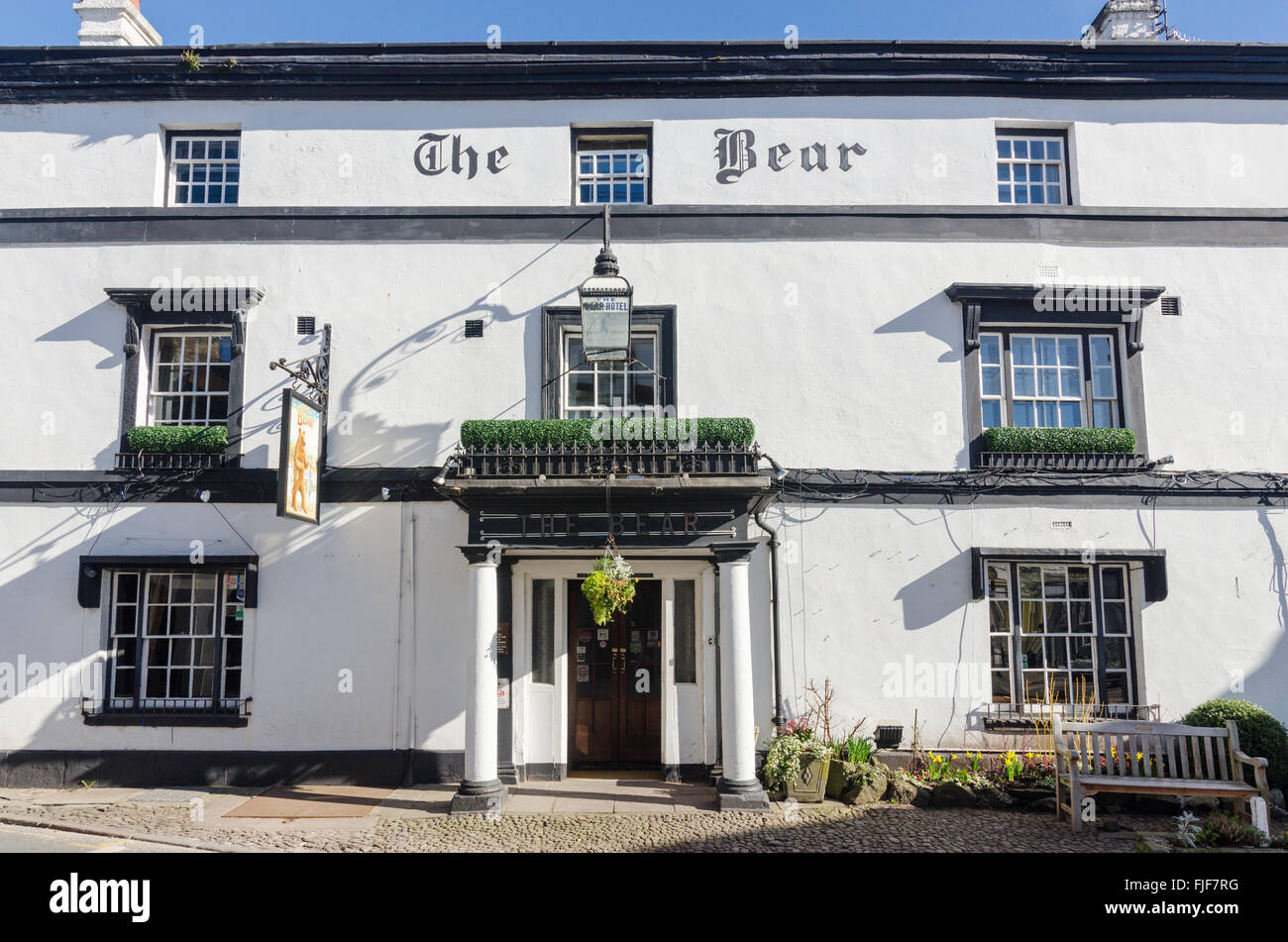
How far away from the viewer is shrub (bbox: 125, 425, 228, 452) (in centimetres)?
1093

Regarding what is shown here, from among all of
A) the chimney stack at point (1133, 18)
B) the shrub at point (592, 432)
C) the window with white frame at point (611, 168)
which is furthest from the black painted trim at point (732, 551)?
the chimney stack at point (1133, 18)

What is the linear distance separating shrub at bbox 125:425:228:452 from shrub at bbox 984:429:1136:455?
9679mm

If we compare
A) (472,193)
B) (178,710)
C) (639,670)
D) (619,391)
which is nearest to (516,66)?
(472,193)

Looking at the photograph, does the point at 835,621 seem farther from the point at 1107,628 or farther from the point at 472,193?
the point at 472,193

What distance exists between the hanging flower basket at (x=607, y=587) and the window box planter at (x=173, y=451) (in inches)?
197

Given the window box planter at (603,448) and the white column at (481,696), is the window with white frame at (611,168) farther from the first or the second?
the white column at (481,696)

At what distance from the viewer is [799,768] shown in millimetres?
9781

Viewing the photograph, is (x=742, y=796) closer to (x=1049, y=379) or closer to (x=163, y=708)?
(x=1049, y=379)

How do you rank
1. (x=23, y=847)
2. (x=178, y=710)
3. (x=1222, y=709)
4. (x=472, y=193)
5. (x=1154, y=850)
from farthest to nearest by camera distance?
(x=472, y=193) → (x=178, y=710) → (x=1222, y=709) → (x=23, y=847) → (x=1154, y=850)

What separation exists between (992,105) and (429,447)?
28.7ft

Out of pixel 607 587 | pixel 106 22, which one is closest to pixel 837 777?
pixel 607 587

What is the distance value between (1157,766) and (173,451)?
39.0ft

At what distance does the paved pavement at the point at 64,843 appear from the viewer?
8.21 metres

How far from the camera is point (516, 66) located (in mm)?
11586
